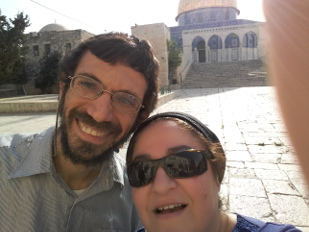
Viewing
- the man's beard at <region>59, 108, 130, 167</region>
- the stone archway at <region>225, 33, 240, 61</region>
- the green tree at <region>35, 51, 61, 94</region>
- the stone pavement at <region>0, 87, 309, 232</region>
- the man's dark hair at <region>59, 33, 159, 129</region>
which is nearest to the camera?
the man's beard at <region>59, 108, 130, 167</region>

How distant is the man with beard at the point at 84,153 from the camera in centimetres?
136

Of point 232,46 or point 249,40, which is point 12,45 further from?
point 249,40

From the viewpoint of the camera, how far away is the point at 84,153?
1496 millimetres

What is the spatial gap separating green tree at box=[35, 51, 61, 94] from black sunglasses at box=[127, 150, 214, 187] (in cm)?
2280

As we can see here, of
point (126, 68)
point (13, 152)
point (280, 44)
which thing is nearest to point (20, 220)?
point (13, 152)

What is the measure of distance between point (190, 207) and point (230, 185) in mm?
2087

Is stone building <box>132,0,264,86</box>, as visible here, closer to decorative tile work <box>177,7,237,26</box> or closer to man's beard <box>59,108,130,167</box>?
decorative tile work <box>177,7,237,26</box>

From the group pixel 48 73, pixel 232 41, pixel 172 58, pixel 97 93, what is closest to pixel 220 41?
pixel 232 41

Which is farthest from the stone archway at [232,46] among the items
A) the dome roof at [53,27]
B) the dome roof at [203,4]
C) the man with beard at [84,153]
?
the man with beard at [84,153]

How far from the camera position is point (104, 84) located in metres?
1.59

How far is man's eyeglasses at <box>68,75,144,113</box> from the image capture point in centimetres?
157

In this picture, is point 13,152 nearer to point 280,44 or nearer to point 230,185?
point 280,44

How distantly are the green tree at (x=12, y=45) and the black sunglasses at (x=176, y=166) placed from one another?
2104 cm

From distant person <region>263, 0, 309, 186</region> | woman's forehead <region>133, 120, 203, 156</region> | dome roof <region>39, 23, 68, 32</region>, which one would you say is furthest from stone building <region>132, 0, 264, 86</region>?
distant person <region>263, 0, 309, 186</region>
